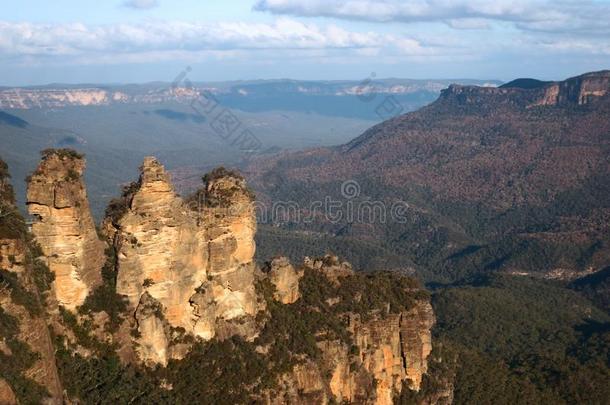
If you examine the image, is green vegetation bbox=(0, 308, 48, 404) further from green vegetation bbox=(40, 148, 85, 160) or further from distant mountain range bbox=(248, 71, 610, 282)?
distant mountain range bbox=(248, 71, 610, 282)

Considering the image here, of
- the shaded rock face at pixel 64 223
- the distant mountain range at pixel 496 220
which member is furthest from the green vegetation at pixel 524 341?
the shaded rock face at pixel 64 223

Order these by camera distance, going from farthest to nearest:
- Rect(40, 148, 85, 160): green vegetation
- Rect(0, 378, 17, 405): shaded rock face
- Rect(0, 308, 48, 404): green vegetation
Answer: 1. Rect(40, 148, 85, 160): green vegetation
2. Rect(0, 308, 48, 404): green vegetation
3. Rect(0, 378, 17, 405): shaded rock face

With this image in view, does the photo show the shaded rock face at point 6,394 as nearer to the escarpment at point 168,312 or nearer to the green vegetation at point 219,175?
the escarpment at point 168,312

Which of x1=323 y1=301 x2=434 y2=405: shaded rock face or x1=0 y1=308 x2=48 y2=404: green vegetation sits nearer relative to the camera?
x1=0 y1=308 x2=48 y2=404: green vegetation

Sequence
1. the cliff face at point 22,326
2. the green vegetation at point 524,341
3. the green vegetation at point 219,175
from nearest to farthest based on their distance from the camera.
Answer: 1. the cliff face at point 22,326
2. the green vegetation at point 219,175
3. the green vegetation at point 524,341

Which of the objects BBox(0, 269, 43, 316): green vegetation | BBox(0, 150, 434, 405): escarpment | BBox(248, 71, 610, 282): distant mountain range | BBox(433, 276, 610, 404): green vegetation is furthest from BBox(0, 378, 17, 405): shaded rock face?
BBox(248, 71, 610, 282): distant mountain range

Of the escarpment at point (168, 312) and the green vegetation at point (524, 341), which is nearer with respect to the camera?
the escarpment at point (168, 312)
